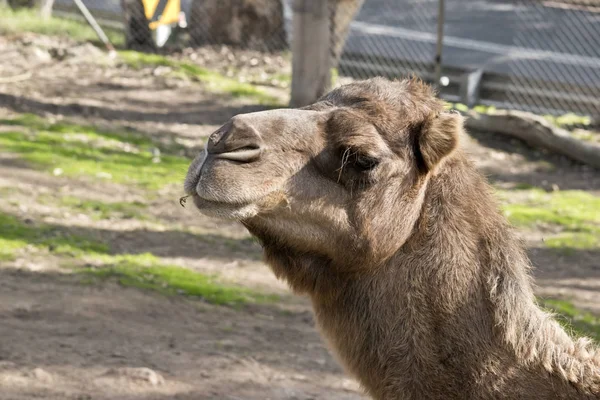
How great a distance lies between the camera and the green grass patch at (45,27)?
16.2 m

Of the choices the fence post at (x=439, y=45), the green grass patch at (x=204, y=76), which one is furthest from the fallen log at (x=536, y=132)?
the green grass patch at (x=204, y=76)

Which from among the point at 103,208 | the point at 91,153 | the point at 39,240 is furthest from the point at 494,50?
the point at 39,240

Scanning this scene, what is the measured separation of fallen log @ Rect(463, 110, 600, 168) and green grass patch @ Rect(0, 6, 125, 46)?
21.1 ft

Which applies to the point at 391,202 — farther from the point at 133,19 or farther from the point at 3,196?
the point at 133,19

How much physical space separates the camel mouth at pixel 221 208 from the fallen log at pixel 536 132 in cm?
1001

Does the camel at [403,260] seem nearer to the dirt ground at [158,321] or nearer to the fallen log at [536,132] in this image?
the dirt ground at [158,321]

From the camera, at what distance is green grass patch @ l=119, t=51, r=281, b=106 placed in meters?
14.5

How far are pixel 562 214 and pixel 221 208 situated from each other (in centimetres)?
815

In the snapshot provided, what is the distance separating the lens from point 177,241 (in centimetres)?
916

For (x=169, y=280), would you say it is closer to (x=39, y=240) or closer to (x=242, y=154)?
(x=39, y=240)

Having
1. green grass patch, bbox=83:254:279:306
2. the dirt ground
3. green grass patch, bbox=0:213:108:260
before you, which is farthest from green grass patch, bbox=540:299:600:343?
green grass patch, bbox=0:213:108:260

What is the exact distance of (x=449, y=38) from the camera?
21.2 meters

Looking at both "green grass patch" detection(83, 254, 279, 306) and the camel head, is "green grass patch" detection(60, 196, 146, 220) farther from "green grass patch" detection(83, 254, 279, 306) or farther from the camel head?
the camel head

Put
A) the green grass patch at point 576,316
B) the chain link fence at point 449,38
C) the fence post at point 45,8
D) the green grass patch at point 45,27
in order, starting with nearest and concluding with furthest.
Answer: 1. the green grass patch at point 576,316
2. the chain link fence at point 449,38
3. the green grass patch at point 45,27
4. the fence post at point 45,8
